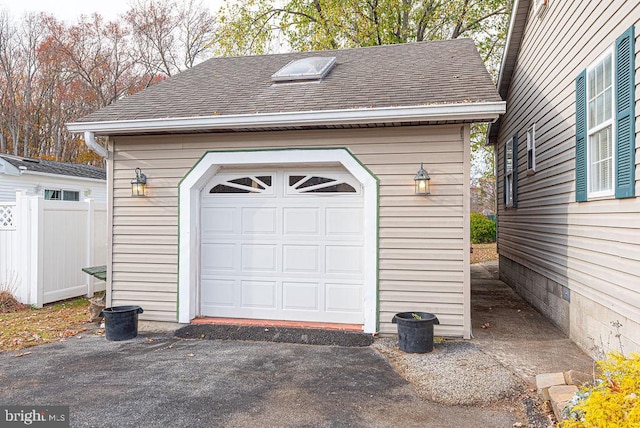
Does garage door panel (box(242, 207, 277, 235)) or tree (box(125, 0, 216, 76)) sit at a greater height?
tree (box(125, 0, 216, 76))

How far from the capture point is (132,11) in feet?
71.7

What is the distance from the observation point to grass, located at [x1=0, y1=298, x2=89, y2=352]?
550 centimetres

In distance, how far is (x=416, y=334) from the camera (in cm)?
485

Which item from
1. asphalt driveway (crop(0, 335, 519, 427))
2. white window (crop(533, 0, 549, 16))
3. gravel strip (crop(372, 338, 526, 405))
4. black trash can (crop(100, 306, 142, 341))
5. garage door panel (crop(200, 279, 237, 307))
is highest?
white window (crop(533, 0, 549, 16))

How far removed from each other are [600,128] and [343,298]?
3.49 meters

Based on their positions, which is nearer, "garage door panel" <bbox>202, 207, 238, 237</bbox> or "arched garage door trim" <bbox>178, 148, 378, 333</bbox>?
"arched garage door trim" <bbox>178, 148, 378, 333</bbox>

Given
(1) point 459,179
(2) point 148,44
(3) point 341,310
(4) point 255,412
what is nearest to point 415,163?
(1) point 459,179

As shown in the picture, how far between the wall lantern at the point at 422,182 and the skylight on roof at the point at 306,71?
248 centimetres

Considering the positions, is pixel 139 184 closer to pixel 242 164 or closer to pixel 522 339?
pixel 242 164

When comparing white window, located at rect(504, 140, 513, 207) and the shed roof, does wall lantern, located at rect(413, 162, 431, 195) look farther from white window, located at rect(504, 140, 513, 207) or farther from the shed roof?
white window, located at rect(504, 140, 513, 207)

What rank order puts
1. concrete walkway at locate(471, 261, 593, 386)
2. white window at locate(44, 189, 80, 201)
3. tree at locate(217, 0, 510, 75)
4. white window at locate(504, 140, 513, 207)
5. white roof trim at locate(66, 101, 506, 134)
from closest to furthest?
concrete walkway at locate(471, 261, 593, 386) → white roof trim at locate(66, 101, 506, 134) → white window at locate(504, 140, 513, 207) → white window at locate(44, 189, 80, 201) → tree at locate(217, 0, 510, 75)

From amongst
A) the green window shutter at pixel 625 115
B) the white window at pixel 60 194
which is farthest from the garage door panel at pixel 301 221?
the white window at pixel 60 194

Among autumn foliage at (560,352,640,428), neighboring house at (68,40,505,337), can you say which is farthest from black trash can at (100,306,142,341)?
autumn foliage at (560,352,640,428)

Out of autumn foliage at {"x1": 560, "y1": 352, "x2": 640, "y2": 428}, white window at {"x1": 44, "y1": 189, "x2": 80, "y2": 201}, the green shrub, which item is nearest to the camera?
autumn foliage at {"x1": 560, "y1": 352, "x2": 640, "y2": 428}
